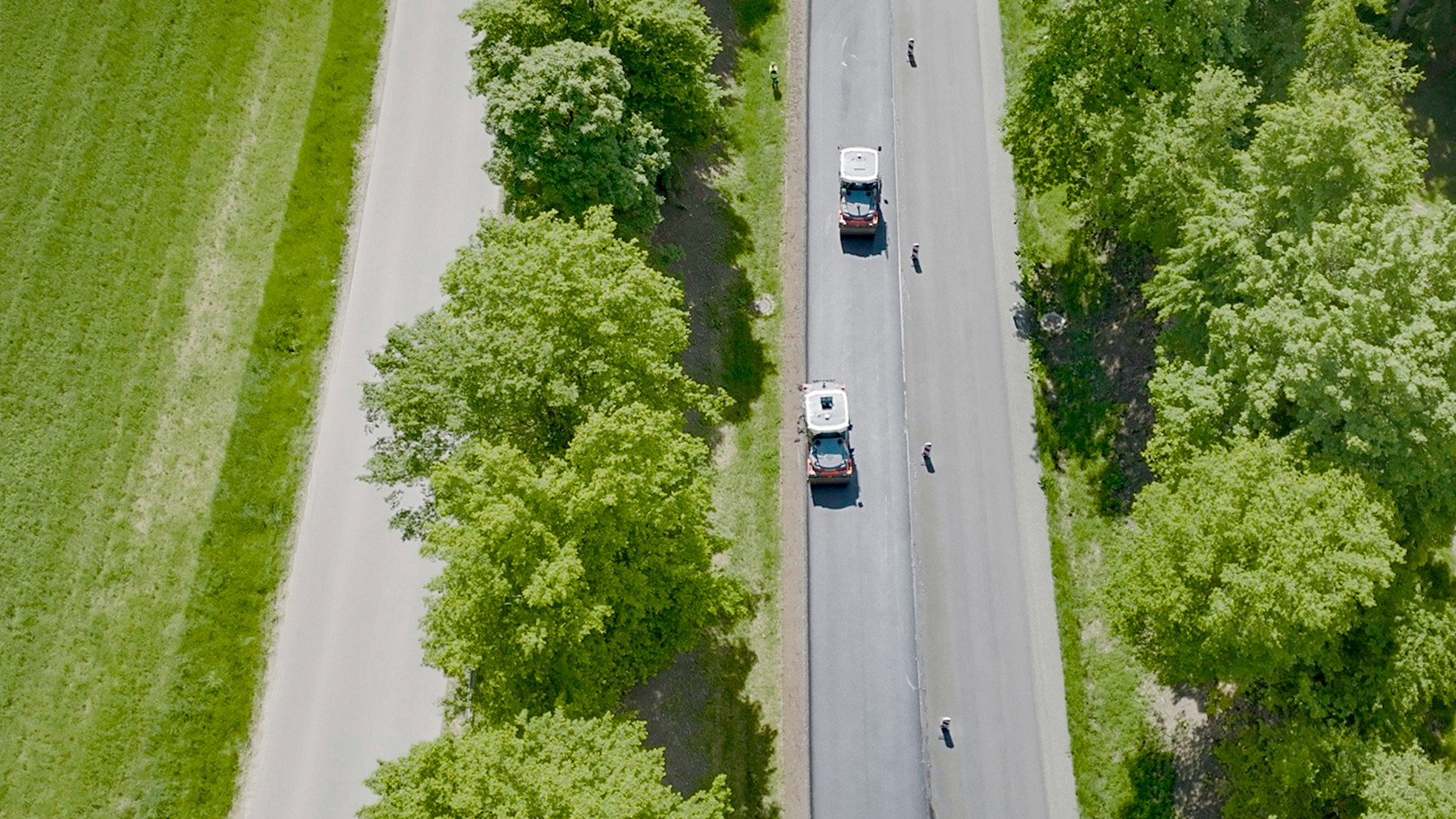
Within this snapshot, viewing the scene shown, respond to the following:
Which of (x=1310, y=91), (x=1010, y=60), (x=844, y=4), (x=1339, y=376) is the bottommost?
(x=1339, y=376)

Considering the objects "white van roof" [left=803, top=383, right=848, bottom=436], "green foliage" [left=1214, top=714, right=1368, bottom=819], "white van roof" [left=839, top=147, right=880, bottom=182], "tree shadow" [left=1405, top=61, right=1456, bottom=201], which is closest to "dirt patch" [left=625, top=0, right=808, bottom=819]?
"white van roof" [left=803, top=383, right=848, bottom=436]

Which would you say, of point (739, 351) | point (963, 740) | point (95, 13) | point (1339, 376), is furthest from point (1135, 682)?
point (95, 13)

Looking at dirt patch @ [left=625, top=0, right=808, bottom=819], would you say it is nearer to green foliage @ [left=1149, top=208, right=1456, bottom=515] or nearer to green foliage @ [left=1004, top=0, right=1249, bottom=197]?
green foliage @ [left=1004, top=0, right=1249, bottom=197]

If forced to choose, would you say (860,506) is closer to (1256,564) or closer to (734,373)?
(734,373)

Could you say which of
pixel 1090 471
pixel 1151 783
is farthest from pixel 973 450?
pixel 1151 783

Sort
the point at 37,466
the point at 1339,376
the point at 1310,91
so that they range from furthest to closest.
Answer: the point at 37,466 < the point at 1310,91 < the point at 1339,376

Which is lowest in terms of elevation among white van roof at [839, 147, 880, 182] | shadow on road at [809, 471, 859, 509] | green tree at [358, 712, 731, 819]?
green tree at [358, 712, 731, 819]

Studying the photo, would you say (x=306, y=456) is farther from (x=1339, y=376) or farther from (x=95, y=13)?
(x=1339, y=376)
